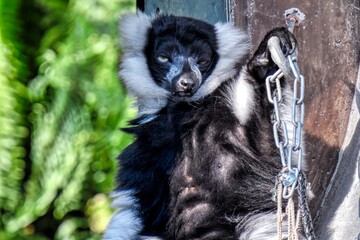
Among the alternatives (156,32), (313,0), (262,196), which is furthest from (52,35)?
(262,196)

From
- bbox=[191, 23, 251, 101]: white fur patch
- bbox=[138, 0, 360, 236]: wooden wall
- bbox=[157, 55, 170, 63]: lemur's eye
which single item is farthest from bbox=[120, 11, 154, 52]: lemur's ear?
bbox=[138, 0, 360, 236]: wooden wall

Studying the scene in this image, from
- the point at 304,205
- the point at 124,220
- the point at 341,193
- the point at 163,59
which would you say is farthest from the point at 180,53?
the point at 304,205

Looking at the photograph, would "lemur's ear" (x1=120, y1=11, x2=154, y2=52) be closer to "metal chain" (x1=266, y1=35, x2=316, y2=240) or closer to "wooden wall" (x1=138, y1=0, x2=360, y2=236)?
"wooden wall" (x1=138, y1=0, x2=360, y2=236)

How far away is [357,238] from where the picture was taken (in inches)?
115

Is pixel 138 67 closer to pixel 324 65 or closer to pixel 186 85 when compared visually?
pixel 186 85

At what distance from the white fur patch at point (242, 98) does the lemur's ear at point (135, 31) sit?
55 cm

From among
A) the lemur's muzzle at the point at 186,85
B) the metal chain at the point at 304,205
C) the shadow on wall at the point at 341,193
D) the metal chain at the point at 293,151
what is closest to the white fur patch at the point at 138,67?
the lemur's muzzle at the point at 186,85

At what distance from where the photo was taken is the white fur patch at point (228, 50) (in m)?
3.20

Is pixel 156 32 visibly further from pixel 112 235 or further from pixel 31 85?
pixel 31 85

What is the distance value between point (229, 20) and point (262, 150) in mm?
720

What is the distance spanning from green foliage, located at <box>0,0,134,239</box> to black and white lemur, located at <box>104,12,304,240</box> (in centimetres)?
144

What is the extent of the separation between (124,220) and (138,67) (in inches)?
25.3

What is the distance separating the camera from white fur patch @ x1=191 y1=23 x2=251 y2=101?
3201 millimetres

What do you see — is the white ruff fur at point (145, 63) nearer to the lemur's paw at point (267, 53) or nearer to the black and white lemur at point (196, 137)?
the black and white lemur at point (196, 137)
